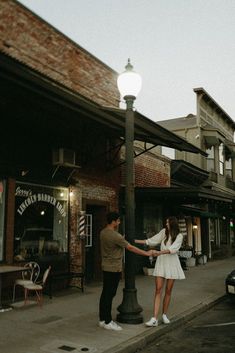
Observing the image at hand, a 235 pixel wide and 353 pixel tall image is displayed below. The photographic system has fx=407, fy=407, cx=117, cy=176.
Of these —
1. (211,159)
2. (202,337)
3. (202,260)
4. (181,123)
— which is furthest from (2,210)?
(181,123)

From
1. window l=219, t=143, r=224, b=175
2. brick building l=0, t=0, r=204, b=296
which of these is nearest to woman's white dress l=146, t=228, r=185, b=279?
brick building l=0, t=0, r=204, b=296

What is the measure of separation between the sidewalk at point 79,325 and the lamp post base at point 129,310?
0.40 feet

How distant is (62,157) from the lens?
34.2ft

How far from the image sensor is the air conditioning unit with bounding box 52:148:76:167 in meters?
10.4

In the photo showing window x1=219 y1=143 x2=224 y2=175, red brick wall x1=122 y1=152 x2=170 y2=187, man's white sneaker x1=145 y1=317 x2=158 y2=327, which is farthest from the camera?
window x1=219 y1=143 x2=224 y2=175

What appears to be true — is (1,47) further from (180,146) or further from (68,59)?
(180,146)

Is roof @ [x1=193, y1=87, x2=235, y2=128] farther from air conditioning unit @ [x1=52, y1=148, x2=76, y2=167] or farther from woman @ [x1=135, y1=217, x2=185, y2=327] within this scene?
woman @ [x1=135, y1=217, x2=185, y2=327]

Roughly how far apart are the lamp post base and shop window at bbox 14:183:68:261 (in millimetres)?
3379

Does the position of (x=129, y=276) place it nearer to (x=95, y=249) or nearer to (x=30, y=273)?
(x=30, y=273)

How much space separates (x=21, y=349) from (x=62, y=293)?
4.76 meters

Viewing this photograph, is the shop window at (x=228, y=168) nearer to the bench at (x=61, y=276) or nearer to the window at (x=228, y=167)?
the window at (x=228, y=167)

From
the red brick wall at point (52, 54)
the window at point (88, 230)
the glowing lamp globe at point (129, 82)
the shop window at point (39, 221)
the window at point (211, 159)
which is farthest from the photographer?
the window at point (211, 159)

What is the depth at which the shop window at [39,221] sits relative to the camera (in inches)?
380

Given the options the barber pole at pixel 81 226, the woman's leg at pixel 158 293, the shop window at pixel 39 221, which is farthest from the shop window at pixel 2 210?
the woman's leg at pixel 158 293
